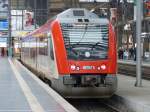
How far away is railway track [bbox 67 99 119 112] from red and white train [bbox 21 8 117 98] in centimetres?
83

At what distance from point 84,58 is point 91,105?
2.79 metres

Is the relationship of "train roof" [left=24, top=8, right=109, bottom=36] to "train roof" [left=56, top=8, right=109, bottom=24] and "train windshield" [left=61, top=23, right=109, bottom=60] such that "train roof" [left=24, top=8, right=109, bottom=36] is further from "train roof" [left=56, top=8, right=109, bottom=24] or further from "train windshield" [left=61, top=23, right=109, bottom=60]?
"train windshield" [left=61, top=23, right=109, bottom=60]

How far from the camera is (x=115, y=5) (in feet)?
177

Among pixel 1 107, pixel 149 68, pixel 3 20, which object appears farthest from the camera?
pixel 3 20

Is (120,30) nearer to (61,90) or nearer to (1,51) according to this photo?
(1,51)

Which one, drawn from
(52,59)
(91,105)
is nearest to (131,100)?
(91,105)

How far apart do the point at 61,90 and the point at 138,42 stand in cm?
548

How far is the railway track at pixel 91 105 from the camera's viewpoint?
19297 mm

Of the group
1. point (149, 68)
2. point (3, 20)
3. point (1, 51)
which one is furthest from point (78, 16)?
point (3, 20)

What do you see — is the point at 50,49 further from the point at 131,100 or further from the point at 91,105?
the point at 131,100

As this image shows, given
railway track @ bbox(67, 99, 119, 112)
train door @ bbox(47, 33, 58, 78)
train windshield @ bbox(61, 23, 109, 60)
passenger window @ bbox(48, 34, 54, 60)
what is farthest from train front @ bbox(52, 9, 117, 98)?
railway track @ bbox(67, 99, 119, 112)

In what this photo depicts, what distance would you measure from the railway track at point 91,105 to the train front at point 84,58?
0.88 m

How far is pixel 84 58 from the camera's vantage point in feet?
60.3

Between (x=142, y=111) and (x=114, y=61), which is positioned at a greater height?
(x=114, y=61)
